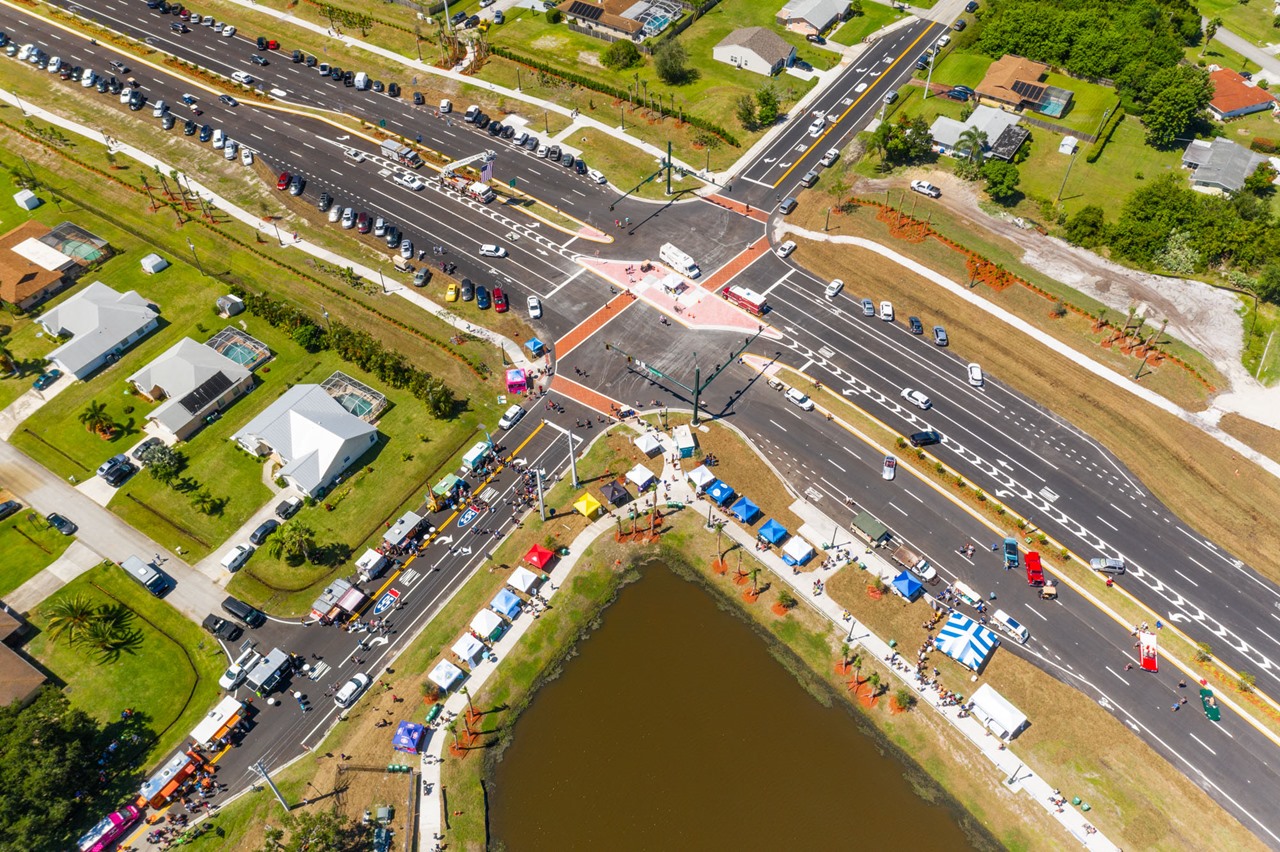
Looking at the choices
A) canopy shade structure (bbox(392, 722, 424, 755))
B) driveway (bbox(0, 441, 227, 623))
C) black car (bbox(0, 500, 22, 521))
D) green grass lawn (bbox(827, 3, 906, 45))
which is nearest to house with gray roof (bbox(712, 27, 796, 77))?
green grass lawn (bbox(827, 3, 906, 45))

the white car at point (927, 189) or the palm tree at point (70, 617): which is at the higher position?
the white car at point (927, 189)

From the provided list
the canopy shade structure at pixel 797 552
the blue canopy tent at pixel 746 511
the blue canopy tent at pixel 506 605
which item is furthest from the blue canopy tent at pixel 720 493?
the blue canopy tent at pixel 506 605

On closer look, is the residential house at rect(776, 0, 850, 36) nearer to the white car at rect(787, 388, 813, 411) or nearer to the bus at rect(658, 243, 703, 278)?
the bus at rect(658, 243, 703, 278)

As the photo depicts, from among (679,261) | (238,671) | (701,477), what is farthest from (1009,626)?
(238,671)

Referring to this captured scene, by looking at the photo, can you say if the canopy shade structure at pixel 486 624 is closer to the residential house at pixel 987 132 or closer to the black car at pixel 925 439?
the black car at pixel 925 439

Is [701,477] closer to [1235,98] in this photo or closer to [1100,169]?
[1100,169]

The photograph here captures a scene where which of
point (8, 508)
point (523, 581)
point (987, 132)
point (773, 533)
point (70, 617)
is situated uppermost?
point (987, 132)
